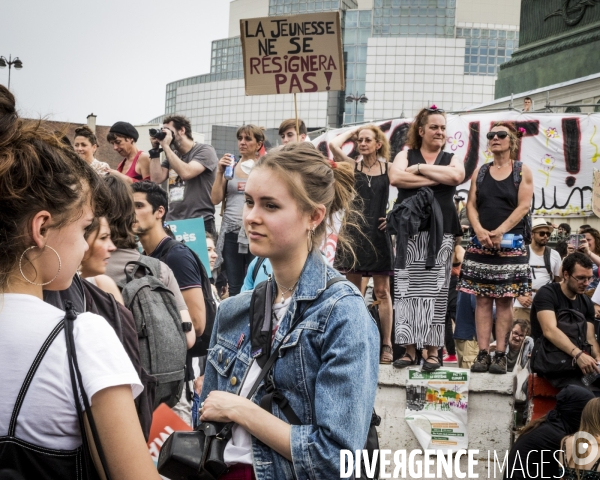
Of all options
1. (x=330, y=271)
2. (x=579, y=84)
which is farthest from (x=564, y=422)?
(x=579, y=84)

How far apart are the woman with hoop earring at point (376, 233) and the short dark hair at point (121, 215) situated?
3.03 meters

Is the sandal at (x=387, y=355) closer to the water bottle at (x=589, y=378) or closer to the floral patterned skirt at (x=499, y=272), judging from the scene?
the floral patterned skirt at (x=499, y=272)

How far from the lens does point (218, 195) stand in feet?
24.4

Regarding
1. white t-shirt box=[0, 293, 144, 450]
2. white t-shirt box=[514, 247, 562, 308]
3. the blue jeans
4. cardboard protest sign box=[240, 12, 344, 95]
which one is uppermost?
cardboard protest sign box=[240, 12, 344, 95]

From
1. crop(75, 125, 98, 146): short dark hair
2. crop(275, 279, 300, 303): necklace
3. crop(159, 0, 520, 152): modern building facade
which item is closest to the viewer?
crop(275, 279, 300, 303): necklace

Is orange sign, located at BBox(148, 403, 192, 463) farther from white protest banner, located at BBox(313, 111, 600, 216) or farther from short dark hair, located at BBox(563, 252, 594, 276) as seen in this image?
white protest banner, located at BBox(313, 111, 600, 216)

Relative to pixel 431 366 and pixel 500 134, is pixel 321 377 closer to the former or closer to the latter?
pixel 431 366

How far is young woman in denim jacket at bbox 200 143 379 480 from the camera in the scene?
2.12m

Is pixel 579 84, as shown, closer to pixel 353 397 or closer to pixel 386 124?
pixel 386 124

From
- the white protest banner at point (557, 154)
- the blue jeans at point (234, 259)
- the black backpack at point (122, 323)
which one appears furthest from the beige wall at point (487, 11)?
the black backpack at point (122, 323)

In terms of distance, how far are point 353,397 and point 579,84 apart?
15678 millimetres

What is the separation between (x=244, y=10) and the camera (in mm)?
92938

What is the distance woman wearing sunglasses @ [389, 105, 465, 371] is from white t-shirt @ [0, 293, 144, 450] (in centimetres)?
479
